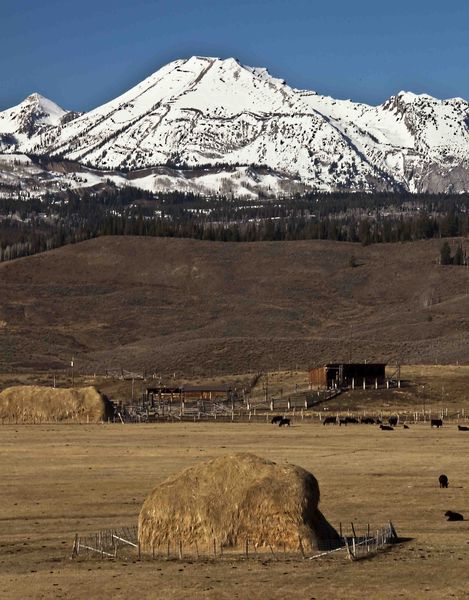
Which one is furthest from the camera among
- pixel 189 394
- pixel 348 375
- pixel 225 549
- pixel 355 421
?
pixel 189 394

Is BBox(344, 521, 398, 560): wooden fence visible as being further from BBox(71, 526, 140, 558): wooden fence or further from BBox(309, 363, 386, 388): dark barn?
BBox(309, 363, 386, 388): dark barn

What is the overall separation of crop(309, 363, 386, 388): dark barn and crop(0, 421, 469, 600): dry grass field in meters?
43.4

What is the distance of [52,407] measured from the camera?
4198 inches

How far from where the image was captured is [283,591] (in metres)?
31.2

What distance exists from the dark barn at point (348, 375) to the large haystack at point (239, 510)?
95854 millimetres

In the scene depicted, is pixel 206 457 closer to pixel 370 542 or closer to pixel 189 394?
pixel 370 542

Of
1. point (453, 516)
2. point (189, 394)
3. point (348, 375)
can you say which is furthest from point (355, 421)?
point (453, 516)

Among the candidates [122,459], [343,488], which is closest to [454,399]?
[122,459]

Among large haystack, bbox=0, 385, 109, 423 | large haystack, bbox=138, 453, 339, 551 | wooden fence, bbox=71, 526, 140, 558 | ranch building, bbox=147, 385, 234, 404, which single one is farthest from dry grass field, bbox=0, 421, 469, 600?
ranch building, bbox=147, 385, 234, 404

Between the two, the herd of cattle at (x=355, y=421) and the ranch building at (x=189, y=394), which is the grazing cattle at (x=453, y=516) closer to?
the herd of cattle at (x=355, y=421)

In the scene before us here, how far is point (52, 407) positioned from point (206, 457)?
135ft

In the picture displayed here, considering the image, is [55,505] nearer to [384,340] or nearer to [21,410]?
[21,410]

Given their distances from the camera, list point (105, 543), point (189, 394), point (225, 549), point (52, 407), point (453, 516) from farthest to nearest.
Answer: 1. point (189, 394)
2. point (52, 407)
3. point (453, 516)
4. point (105, 543)
5. point (225, 549)

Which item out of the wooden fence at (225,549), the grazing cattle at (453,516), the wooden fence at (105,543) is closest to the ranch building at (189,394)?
the grazing cattle at (453,516)
